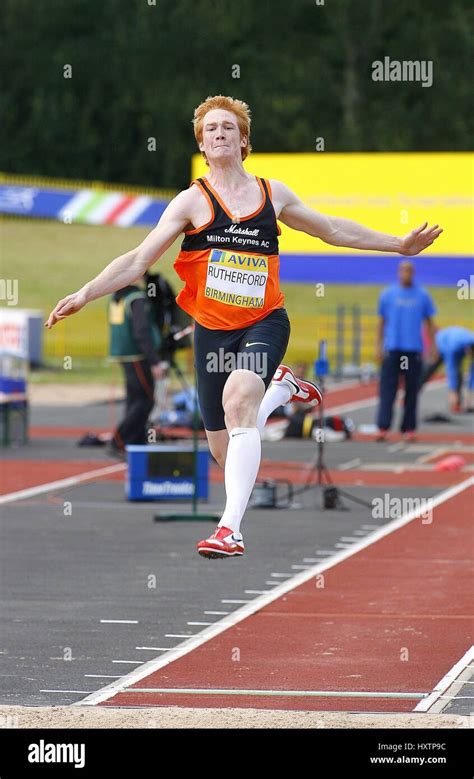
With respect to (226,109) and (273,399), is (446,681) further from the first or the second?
(226,109)

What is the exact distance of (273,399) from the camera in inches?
317

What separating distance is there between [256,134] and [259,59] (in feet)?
12.6

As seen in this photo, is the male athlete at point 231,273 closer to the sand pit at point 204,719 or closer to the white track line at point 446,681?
the sand pit at point 204,719

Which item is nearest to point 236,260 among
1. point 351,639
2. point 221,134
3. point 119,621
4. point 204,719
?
point 221,134

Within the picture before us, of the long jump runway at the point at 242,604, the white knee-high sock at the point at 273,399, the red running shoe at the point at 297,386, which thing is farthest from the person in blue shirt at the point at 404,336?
the white knee-high sock at the point at 273,399

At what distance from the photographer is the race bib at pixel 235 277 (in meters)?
7.55

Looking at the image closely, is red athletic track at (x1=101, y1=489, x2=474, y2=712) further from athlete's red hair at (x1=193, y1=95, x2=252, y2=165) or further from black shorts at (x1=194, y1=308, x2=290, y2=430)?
athlete's red hair at (x1=193, y1=95, x2=252, y2=165)

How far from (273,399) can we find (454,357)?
66.8 feet

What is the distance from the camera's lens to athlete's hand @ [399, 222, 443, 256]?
7.80 m

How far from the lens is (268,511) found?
1583cm

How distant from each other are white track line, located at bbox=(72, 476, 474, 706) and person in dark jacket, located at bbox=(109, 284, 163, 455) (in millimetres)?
3862

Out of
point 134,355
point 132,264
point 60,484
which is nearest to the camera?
point 132,264

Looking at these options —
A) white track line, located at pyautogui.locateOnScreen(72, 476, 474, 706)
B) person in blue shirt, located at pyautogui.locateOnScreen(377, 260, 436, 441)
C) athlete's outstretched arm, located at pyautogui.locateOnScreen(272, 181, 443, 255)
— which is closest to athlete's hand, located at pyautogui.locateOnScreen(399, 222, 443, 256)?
athlete's outstretched arm, located at pyautogui.locateOnScreen(272, 181, 443, 255)

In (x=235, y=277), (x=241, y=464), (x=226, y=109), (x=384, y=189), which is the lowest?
(x=241, y=464)
